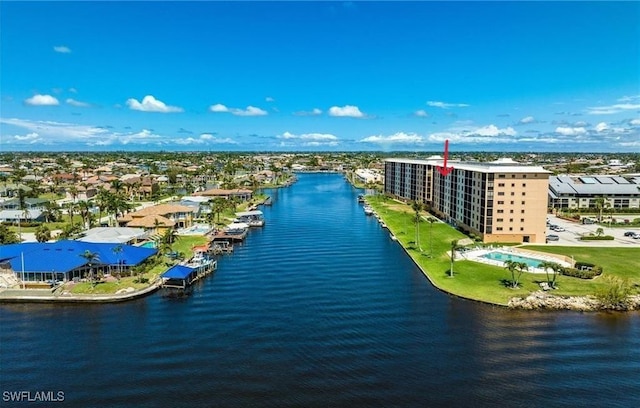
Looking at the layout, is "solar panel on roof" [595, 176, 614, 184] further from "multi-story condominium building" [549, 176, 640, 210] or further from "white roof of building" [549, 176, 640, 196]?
"multi-story condominium building" [549, 176, 640, 210]

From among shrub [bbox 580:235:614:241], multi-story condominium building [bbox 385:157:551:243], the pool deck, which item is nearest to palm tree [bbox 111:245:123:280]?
the pool deck

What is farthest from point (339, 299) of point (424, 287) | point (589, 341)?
point (589, 341)

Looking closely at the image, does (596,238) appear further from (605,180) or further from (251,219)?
(251,219)

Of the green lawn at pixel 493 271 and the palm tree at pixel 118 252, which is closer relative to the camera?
the green lawn at pixel 493 271

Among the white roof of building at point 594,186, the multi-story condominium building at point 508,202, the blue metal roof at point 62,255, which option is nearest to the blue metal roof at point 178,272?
the blue metal roof at point 62,255

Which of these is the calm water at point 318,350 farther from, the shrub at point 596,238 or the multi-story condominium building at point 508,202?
the shrub at point 596,238

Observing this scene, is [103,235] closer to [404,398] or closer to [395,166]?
[404,398]

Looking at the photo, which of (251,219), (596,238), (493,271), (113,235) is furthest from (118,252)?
(596,238)
